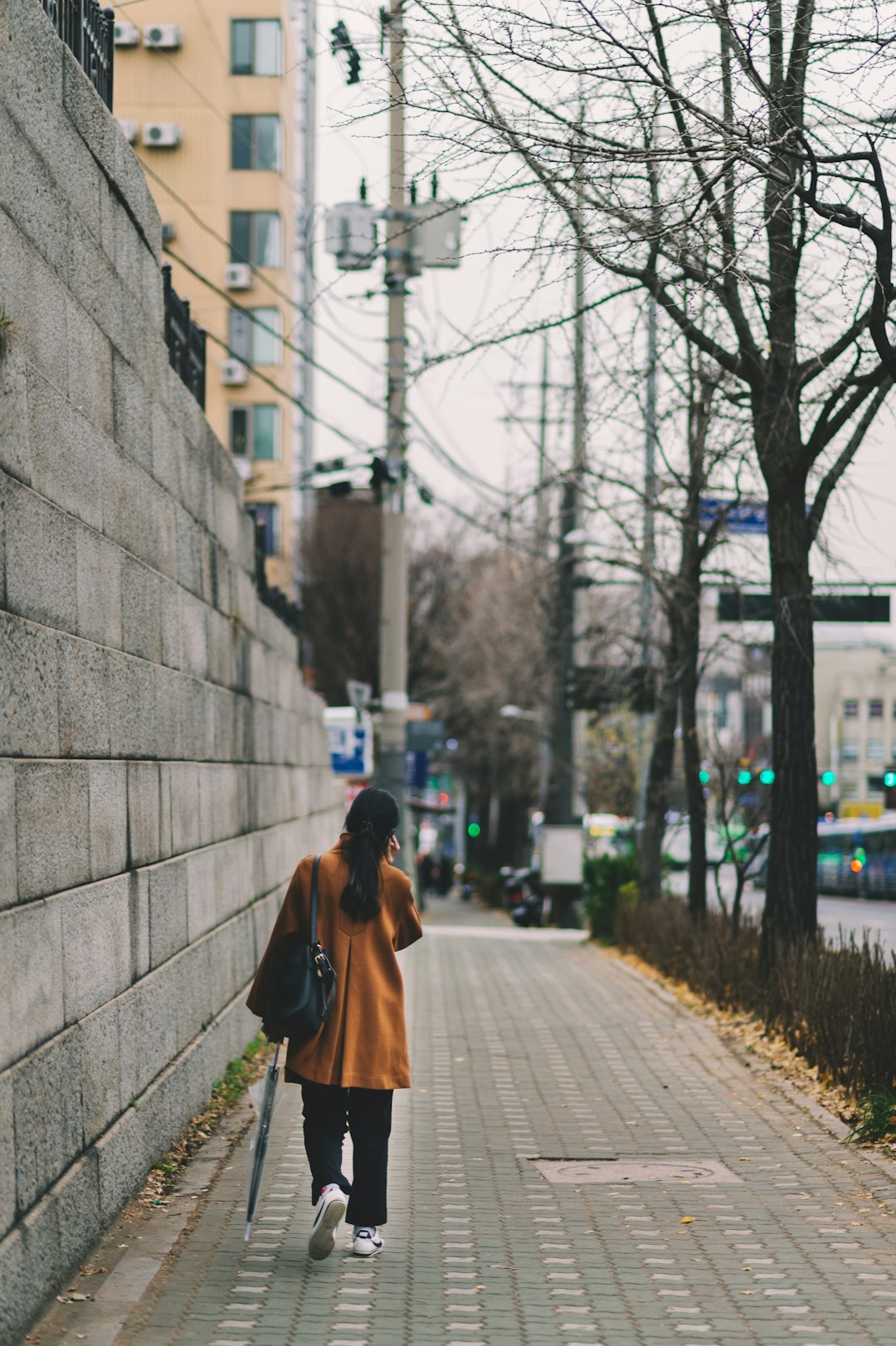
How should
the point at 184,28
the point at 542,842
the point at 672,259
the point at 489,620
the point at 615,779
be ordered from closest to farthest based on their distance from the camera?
the point at 672,259
the point at 542,842
the point at 615,779
the point at 184,28
the point at 489,620

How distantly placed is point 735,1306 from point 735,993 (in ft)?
27.2

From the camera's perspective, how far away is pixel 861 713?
9425 cm

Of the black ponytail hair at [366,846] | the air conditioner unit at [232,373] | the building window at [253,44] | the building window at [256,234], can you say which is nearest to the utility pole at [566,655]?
the black ponytail hair at [366,846]

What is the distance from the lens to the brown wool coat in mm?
6164

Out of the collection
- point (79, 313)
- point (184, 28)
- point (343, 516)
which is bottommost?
point (79, 313)

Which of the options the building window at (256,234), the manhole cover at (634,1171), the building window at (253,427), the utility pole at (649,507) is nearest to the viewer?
the manhole cover at (634,1171)

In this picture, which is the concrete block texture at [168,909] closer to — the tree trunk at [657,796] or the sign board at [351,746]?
the tree trunk at [657,796]

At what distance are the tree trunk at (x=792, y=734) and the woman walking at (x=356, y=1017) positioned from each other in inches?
261

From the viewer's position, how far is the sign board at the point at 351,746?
79.1 feet

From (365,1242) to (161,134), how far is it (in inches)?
1533

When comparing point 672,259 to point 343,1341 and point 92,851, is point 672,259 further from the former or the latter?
point 343,1341

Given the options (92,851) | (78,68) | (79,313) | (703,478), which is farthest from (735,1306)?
(703,478)

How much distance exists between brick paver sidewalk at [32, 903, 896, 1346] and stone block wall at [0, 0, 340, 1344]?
1.84 ft

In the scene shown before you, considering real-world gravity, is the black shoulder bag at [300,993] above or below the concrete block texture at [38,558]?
below
